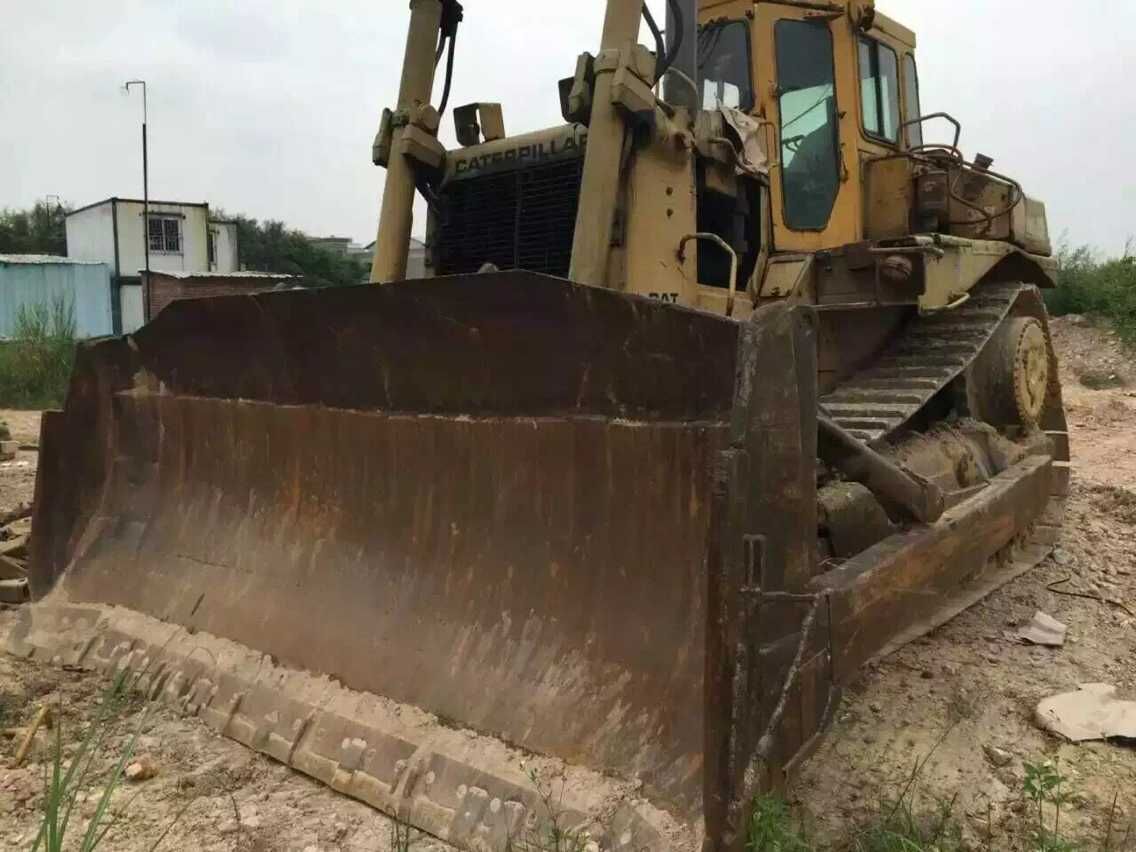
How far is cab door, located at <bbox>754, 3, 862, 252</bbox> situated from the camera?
4.83 m

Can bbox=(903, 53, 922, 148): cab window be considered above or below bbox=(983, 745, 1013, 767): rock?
above

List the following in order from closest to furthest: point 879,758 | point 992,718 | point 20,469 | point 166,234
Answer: point 879,758, point 992,718, point 20,469, point 166,234

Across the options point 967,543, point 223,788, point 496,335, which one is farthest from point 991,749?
point 223,788

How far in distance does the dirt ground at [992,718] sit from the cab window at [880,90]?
2.33 meters

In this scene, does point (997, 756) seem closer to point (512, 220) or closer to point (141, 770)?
point (141, 770)

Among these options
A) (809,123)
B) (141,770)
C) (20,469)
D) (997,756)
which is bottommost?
(997,756)

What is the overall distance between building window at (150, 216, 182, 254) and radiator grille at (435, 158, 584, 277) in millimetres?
32934

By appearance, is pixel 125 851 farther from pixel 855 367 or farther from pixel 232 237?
pixel 232 237

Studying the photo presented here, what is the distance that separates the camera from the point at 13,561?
448 centimetres

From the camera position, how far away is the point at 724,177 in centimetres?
448

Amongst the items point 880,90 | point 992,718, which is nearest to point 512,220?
point 880,90

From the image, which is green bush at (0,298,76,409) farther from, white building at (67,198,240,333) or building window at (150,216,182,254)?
building window at (150,216,182,254)

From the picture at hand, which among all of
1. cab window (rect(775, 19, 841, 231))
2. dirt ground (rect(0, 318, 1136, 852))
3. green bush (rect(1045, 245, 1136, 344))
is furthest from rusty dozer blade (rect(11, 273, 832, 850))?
green bush (rect(1045, 245, 1136, 344))

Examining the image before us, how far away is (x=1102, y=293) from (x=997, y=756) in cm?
2086
